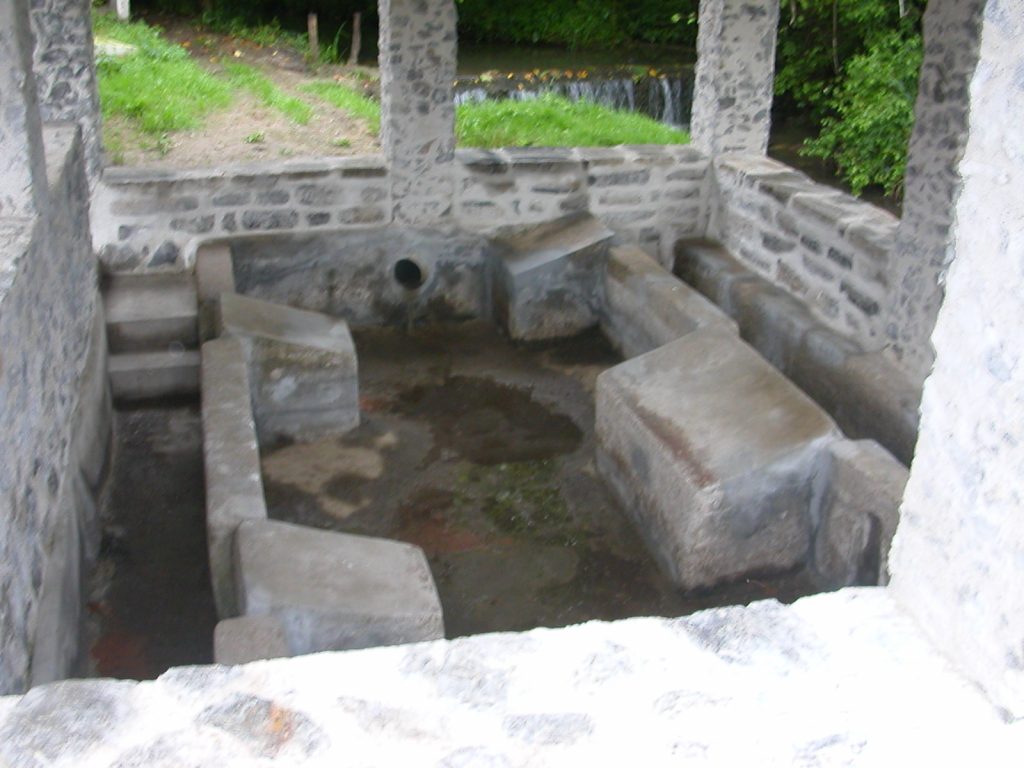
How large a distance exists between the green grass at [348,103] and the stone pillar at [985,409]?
624cm

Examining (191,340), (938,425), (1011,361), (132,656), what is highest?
(1011,361)

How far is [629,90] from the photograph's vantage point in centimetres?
1258

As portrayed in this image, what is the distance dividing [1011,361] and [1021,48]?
1.43ft

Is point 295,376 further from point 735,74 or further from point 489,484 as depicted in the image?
point 735,74

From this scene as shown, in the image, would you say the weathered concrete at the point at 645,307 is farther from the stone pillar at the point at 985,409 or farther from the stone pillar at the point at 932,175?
the stone pillar at the point at 985,409

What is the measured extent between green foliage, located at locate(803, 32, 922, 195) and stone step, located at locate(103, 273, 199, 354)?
27.3 feet

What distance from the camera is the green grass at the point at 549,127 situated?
740 centimetres

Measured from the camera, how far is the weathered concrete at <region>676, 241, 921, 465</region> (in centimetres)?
463

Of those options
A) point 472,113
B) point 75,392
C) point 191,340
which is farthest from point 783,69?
point 75,392

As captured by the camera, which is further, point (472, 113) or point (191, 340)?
point (472, 113)

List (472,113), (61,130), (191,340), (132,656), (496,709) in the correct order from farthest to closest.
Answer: (472,113) → (191,340) → (61,130) → (132,656) → (496,709)

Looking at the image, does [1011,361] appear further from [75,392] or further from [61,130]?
[61,130]

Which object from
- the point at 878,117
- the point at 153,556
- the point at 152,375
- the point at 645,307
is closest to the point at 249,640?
the point at 153,556

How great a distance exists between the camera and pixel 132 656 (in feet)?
12.6
